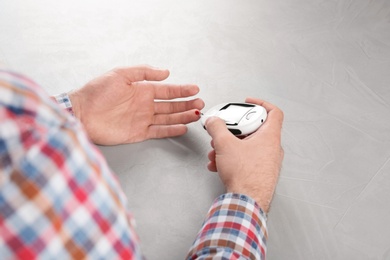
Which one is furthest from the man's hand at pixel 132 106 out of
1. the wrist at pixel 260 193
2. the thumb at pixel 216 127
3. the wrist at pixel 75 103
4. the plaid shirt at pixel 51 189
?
the plaid shirt at pixel 51 189

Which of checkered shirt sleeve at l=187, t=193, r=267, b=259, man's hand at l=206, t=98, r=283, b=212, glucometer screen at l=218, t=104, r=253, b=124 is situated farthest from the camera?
glucometer screen at l=218, t=104, r=253, b=124

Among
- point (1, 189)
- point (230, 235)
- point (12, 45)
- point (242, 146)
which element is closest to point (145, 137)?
point (242, 146)

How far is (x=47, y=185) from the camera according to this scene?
38 centimetres

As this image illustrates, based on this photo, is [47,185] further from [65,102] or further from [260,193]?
[65,102]

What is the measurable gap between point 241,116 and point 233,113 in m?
0.02

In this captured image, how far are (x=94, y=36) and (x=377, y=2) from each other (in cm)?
75

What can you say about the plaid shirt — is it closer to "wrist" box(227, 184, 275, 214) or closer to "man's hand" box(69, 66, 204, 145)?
"wrist" box(227, 184, 275, 214)

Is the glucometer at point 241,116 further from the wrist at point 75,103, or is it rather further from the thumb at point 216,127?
the wrist at point 75,103

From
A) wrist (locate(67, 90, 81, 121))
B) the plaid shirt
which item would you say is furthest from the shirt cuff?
the plaid shirt


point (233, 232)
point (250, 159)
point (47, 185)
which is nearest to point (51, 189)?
point (47, 185)

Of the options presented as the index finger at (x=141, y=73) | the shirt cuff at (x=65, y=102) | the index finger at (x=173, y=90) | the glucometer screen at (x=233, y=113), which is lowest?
the shirt cuff at (x=65, y=102)

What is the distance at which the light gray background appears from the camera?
87cm

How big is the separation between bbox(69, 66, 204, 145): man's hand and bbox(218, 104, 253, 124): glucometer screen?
87 mm

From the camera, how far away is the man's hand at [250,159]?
820mm
